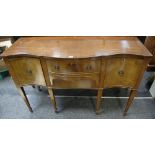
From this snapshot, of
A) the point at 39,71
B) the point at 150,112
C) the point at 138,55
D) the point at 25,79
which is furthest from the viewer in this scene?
the point at 150,112

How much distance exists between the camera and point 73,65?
98cm

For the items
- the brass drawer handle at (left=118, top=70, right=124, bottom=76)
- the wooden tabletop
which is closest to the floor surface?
the brass drawer handle at (left=118, top=70, right=124, bottom=76)

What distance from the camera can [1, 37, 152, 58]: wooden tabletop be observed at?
95 centimetres

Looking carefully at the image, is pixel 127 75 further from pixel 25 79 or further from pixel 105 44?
pixel 25 79

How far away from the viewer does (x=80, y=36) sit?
1156 millimetres

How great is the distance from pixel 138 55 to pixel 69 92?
1.09m

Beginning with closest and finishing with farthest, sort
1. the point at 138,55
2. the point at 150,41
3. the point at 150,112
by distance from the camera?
the point at 138,55 → the point at 150,112 → the point at 150,41

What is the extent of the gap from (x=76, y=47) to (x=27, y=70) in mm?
436

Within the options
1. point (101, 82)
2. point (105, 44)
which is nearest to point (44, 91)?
point (101, 82)

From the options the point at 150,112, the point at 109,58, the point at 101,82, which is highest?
the point at 109,58

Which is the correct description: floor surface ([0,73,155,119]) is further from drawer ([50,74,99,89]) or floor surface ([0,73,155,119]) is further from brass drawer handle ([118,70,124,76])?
brass drawer handle ([118,70,124,76])

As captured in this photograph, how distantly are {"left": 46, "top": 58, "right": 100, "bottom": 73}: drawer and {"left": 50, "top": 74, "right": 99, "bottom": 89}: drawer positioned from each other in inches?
2.2

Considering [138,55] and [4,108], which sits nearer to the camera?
[138,55]

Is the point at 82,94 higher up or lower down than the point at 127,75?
lower down
